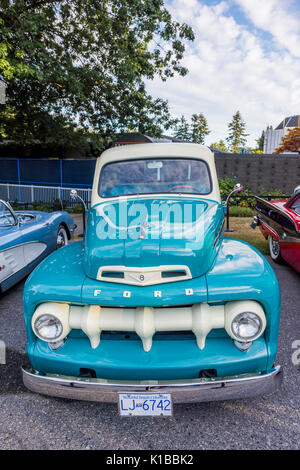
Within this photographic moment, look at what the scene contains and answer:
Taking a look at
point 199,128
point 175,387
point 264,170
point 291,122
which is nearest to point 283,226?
point 175,387

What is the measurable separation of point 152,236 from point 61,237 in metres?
3.97

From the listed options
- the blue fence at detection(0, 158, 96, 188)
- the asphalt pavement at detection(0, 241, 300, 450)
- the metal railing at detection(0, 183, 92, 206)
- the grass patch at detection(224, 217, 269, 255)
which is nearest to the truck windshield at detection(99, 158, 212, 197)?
the asphalt pavement at detection(0, 241, 300, 450)

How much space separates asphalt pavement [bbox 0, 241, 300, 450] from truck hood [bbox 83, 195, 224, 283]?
102 centimetres

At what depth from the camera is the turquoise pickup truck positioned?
6.43ft

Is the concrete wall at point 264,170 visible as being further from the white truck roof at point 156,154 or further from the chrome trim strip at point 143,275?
the chrome trim strip at point 143,275

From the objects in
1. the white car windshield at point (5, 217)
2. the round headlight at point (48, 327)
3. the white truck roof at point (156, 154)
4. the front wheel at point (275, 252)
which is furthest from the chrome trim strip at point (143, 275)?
the front wheel at point (275, 252)

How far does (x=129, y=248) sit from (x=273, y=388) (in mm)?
1287

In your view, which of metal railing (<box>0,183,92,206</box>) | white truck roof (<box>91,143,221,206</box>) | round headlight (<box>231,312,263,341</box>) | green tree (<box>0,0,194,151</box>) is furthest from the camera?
metal railing (<box>0,183,92,206</box>)

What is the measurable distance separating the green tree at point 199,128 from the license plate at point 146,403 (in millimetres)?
52032

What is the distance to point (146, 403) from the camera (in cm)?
191

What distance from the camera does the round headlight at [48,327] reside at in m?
2.10

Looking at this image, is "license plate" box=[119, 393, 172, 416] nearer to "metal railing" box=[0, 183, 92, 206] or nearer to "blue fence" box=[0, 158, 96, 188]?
"metal railing" box=[0, 183, 92, 206]

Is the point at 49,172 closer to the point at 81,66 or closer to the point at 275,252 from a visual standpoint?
the point at 81,66
